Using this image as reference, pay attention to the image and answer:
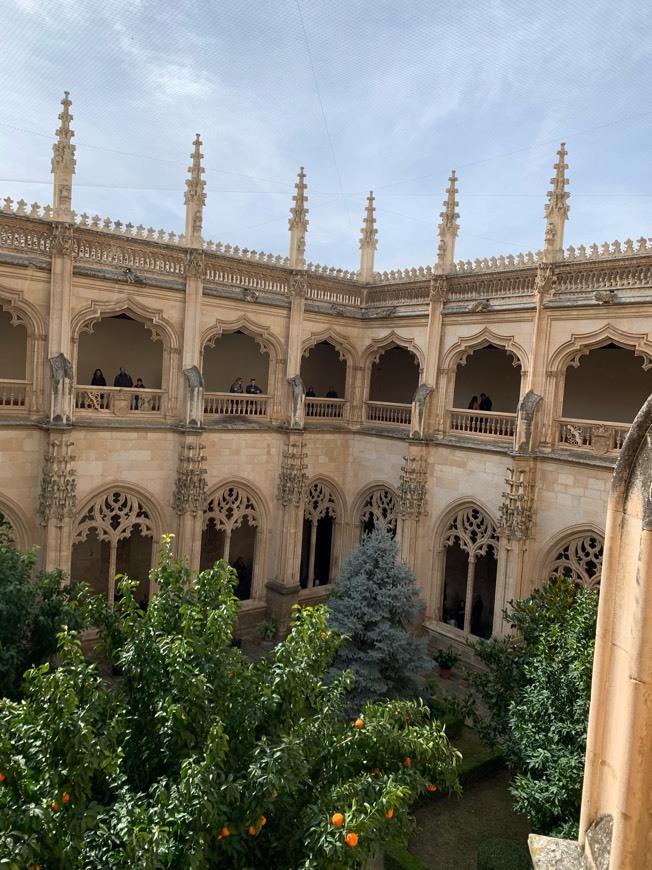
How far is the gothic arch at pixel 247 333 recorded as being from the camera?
65.9 ft

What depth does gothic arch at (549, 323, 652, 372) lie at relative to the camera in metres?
16.3

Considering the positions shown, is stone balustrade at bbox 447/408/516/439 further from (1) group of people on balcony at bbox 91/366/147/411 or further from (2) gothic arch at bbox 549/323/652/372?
(1) group of people on balcony at bbox 91/366/147/411

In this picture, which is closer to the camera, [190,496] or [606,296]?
[606,296]

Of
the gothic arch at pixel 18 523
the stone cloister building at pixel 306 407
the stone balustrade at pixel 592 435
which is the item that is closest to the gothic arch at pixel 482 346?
the stone cloister building at pixel 306 407

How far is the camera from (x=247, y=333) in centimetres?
2097

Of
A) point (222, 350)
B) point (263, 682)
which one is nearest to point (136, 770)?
point (263, 682)

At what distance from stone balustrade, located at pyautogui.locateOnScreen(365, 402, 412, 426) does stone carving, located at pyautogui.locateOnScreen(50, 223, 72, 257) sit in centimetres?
1102

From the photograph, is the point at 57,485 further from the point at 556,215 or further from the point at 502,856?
the point at 556,215

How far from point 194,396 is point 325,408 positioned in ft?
18.2

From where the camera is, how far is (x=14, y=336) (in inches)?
850

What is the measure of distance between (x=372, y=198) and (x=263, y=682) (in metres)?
19.6

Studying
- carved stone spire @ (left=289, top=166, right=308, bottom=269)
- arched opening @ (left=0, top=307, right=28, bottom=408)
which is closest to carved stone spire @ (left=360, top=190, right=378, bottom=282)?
carved stone spire @ (left=289, top=166, right=308, bottom=269)

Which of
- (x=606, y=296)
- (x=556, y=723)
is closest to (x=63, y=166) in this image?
(x=606, y=296)

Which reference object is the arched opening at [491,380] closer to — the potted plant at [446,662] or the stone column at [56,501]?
the potted plant at [446,662]
